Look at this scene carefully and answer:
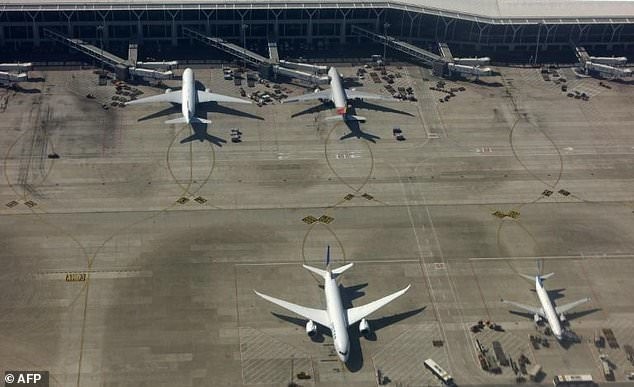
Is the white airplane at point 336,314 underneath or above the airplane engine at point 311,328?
above

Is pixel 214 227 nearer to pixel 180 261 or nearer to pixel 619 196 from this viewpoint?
pixel 180 261

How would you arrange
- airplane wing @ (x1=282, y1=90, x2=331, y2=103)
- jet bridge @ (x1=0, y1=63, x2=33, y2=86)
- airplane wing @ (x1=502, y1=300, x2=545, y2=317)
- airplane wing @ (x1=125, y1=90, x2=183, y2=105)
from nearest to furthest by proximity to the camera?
airplane wing @ (x1=502, y1=300, x2=545, y2=317) < airplane wing @ (x1=125, y1=90, x2=183, y2=105) < airplane wing @ (x1=282, y1=90, x2=331, y2=103) < jet bridge @ (x1=0, y1=63, x2=33, y2=86)

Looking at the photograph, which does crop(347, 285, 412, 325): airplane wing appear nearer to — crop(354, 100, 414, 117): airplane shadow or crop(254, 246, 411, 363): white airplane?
crop(254, 246, 411, 363): white airplane

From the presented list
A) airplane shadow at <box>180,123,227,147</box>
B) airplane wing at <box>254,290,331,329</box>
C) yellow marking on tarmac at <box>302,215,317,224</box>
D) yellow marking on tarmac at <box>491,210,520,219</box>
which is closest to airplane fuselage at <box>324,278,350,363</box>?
airplane wing at <box>254,290,331,329</box>

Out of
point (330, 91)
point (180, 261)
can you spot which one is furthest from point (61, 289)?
point (330, 91)

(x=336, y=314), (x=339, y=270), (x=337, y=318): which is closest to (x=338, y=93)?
(x=339, y=270)

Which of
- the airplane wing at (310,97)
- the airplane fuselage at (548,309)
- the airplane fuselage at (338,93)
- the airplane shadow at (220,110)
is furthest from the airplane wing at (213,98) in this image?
the airplane fuselage at (548,309)

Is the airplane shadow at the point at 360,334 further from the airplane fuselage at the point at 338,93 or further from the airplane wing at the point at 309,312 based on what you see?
the airplane fuselage at the point at 338,93
